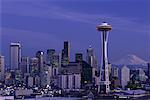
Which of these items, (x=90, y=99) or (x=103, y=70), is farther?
(x=103, y=70)

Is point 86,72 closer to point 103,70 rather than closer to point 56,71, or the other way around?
point 56,71

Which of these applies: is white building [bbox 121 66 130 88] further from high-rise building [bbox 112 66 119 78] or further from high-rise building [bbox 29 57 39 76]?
high-rise building [bbox 29 57 39 76]

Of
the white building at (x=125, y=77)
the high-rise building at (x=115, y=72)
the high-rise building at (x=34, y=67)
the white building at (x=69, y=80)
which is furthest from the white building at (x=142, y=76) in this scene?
the high-rise building at (x=34, y=67)

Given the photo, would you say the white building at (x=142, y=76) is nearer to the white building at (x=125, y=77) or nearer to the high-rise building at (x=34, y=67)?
the white building at (x=125, y=77)

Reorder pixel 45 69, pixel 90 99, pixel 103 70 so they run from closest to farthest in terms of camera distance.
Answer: pixel 90 99, pixel 45 69, pixel 103 70

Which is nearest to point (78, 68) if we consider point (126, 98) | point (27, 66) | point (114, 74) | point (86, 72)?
point (86, 72)

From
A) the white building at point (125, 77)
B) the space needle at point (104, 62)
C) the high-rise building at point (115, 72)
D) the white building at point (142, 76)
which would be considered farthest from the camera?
the space needle at point (104, 62)

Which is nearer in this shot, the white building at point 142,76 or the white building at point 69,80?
the white building at point 142,76

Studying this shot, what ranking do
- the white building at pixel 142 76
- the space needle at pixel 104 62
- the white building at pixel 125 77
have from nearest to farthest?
the white building at pixel 142 76, the white building at pixel 125 77, the space needle at pixel 104 62

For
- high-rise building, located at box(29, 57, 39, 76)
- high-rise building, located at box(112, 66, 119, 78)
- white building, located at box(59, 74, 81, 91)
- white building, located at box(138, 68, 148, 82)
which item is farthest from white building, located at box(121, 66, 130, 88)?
high-rise building, located at box(29, 57, 39, 76)

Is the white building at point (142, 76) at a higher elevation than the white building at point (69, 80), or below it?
higher

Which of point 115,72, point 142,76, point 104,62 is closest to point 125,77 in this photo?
point 115,72
